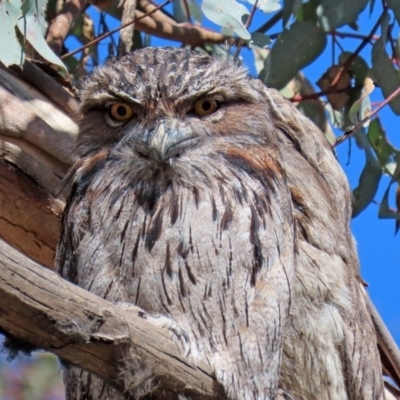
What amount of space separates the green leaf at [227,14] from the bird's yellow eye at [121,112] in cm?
76

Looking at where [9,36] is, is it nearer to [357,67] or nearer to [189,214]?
[189,214]

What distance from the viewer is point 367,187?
12.8ft

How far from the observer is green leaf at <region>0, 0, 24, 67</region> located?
10.2ft

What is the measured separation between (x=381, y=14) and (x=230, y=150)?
55.7 inches

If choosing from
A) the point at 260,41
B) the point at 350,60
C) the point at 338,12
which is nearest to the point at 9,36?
the point at 260,41

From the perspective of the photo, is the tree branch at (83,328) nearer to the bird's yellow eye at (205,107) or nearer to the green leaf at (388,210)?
the bird's yellow eye at (205,107)

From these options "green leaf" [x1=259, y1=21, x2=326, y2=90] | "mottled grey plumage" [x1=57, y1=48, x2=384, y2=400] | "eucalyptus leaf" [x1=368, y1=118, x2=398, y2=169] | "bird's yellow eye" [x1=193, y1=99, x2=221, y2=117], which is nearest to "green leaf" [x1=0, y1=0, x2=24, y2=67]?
"mottled grey plumage" [x1=57, y1=48, x2=384, y2=400]

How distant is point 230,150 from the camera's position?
106 inches

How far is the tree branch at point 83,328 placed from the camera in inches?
75.0

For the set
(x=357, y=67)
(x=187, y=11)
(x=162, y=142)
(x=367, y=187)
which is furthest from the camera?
(x=187, y=11)

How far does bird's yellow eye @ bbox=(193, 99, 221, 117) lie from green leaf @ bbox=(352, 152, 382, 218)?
1.35m

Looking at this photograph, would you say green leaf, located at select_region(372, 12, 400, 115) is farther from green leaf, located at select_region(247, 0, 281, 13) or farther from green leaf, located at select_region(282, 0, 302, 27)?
green leaf, located at select_region(247, 0, 281, 13)

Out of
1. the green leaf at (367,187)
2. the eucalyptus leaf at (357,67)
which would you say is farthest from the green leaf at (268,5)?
the green leaf at (367,187)

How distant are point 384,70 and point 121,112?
4.69 ft
